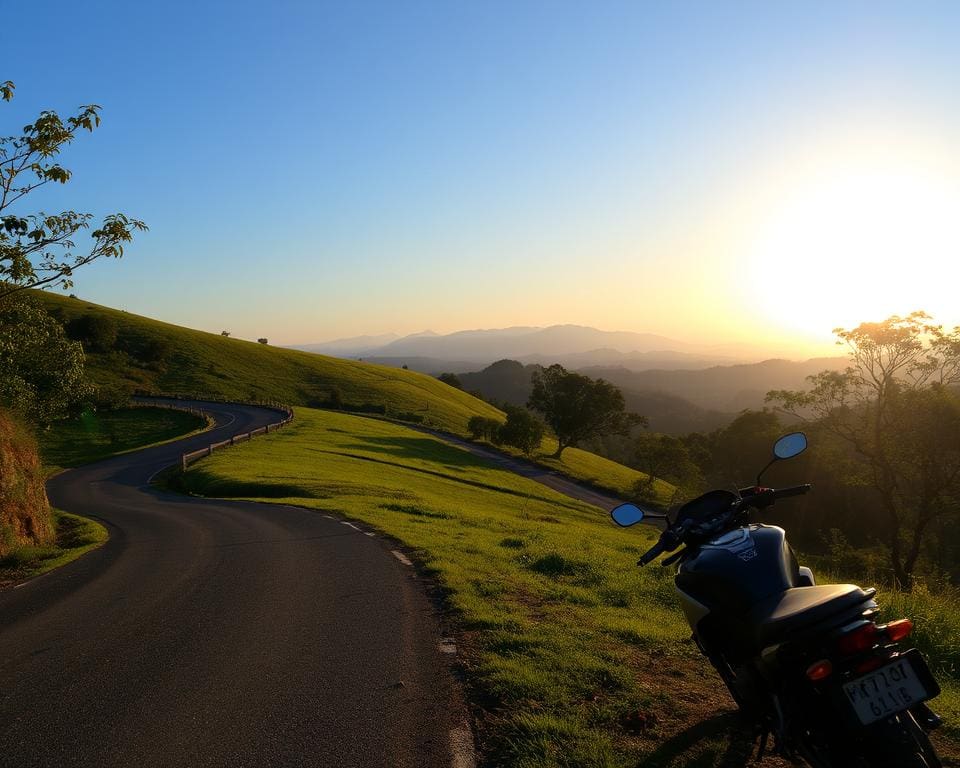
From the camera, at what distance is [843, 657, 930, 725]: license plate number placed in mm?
3176

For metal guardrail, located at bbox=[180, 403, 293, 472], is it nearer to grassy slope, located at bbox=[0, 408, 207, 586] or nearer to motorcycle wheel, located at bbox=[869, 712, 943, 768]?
grassy slope, located at bbox=[0, 408, 207, 586]

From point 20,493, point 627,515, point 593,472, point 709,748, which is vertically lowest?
point 593,472

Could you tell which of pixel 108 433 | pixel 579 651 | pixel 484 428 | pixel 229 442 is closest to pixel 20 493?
pixel 579 651

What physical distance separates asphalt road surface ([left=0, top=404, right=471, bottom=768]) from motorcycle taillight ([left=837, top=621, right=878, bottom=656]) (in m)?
2.76

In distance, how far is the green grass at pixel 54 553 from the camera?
40.2ft

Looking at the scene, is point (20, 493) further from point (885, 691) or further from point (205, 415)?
point (205, 415)

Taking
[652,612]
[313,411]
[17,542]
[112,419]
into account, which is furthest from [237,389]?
[652,612]

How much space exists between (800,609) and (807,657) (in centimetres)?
27

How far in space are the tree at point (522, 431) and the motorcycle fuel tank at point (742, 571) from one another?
62794mm

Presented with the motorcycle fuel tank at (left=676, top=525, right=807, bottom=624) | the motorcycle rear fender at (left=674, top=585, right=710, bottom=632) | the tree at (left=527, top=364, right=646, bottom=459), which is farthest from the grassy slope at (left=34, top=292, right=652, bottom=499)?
the motorcycle fuel tank at (left=676, top=525, right=807, bottom=624)

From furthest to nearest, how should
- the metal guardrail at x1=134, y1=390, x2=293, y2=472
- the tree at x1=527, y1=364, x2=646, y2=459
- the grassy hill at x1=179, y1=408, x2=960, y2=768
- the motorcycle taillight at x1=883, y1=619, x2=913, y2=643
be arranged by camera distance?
the tree at x1=527, y1=364, x2=646, y2=459, the metal guardrail at x1=134, y1=390, x2=293, y2=472, the grassy hill at x1=179, y1=408, x2=960, y2=768, the motorcycle taillight at x1=883, y1=619, x2=913, y2=643

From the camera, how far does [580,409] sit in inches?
2840

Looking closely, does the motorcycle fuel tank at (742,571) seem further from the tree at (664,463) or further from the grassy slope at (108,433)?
the tree at (664,463)

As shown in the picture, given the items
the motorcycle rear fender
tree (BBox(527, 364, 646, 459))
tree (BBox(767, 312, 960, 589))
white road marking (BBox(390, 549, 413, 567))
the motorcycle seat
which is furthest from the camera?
tree (BBox(527, 364, 646, 459))
